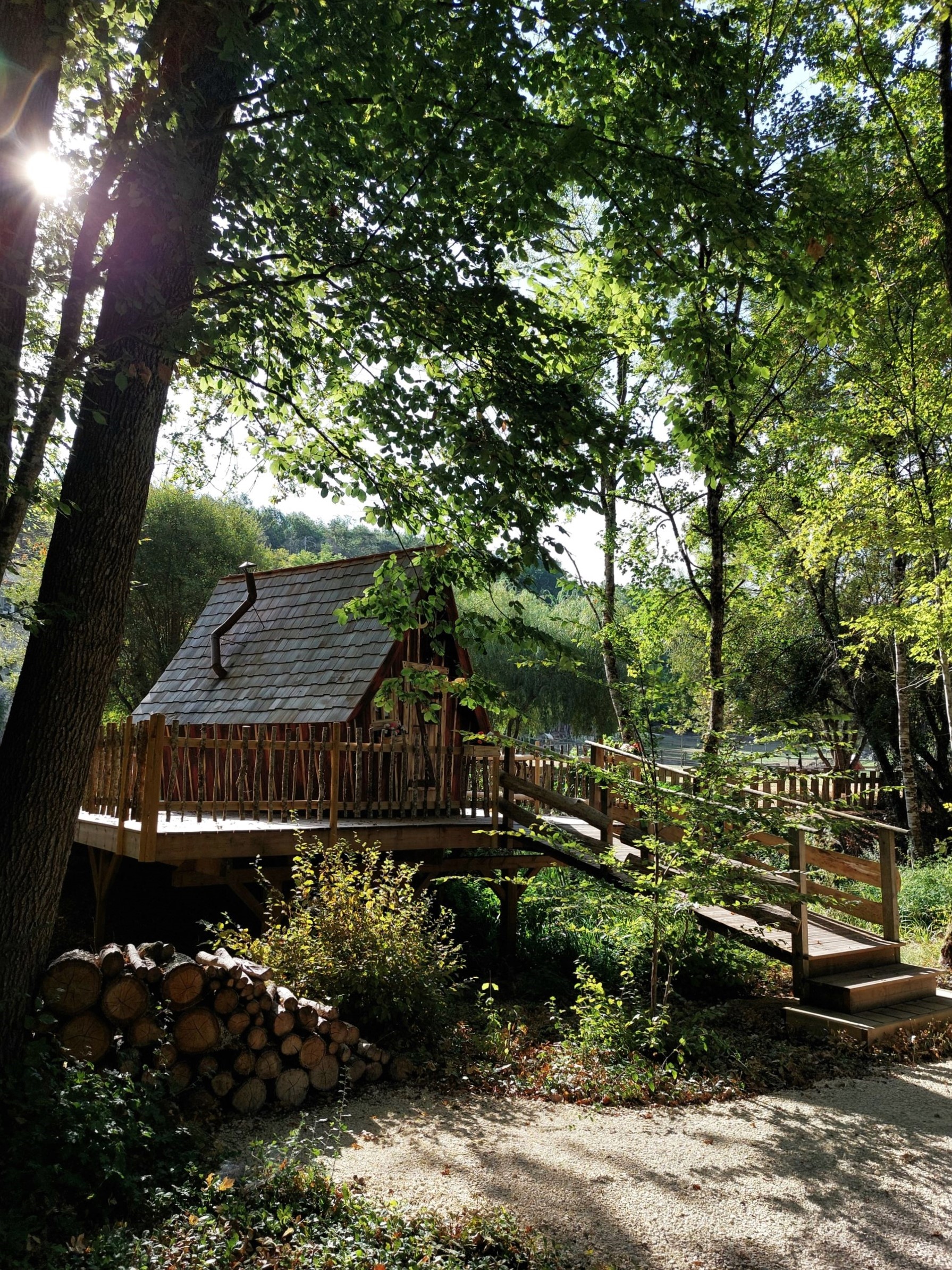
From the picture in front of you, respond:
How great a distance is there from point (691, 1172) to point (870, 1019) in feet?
11.5

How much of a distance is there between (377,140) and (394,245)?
110 centimetres

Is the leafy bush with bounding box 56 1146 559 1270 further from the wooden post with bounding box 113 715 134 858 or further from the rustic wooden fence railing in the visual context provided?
the wooden post with bounding box 113 715 134 858

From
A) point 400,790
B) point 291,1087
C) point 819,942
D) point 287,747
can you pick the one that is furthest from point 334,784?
Result: point 819,942

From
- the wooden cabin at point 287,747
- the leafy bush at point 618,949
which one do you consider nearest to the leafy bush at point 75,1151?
the wooden cabin at point 287,747

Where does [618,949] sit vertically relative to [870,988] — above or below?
below

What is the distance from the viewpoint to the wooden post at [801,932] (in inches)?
327

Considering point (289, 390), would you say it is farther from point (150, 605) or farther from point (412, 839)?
point (150, 605)

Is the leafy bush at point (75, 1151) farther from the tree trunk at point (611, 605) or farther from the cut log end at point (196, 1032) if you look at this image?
the tree trunk at point (611, 605)

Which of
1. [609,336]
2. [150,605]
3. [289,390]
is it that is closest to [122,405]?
[289,390]

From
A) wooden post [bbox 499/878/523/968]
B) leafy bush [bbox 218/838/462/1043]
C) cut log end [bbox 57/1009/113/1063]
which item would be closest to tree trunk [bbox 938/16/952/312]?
leafy bush [bbox 218/838/462/1043]

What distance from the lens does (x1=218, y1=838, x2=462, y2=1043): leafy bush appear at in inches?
272

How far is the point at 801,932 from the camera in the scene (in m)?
8.31

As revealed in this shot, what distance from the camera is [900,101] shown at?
438 inches

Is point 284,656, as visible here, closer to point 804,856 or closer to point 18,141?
point 804,856
